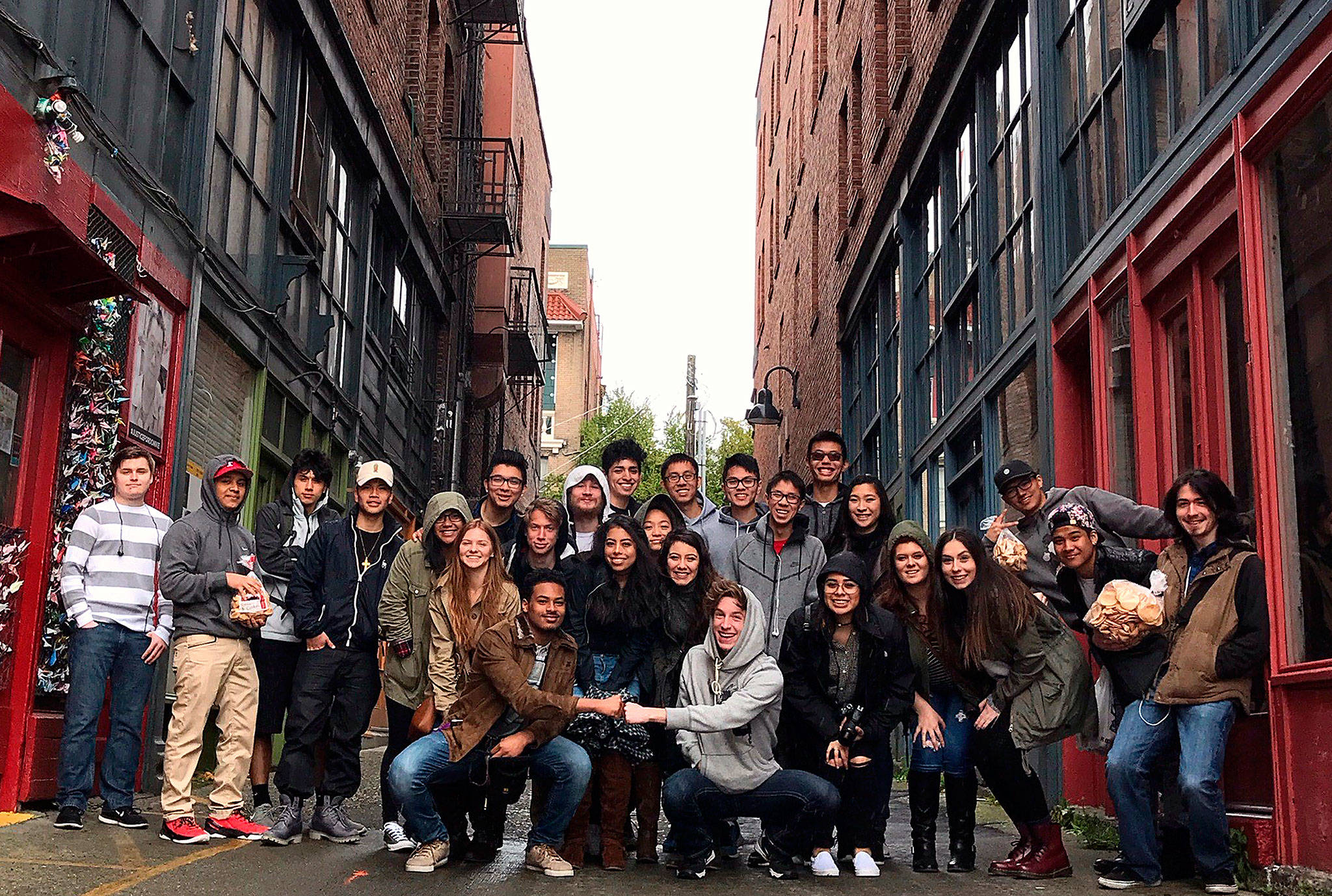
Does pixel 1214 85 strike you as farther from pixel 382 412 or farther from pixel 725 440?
pixel 725 440

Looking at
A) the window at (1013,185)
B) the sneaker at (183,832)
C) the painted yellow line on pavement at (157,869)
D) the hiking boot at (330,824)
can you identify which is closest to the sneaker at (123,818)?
the sneaker at (183,832)

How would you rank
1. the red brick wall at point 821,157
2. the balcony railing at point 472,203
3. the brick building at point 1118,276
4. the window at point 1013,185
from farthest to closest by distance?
the balcony railing at point 472,203 → the red brick wall at point 821,157 → the window at point 1013,185 → the brick building at point 1118,276

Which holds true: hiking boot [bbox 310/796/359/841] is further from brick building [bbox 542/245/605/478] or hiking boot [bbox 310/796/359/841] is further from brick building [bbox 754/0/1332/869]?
brick building [bbox 542/245/605/478]

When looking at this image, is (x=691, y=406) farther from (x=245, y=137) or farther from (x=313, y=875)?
(x=313, y=875)

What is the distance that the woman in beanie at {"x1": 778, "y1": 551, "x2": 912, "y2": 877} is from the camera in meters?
6.67

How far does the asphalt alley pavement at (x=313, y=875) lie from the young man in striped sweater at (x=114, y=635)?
213 millimetres

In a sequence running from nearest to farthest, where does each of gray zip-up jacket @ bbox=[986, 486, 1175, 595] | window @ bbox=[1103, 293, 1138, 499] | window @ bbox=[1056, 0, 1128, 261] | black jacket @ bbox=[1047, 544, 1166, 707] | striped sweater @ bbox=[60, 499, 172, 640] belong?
black jacket @ bbox=[1047, 544, 1166, 707]
gray zip-up jacket @ bbox=[986, 486, 1175, 595]
striped sweater @ bbox=[60, 499, 172, 640]
window @ bbox=[1103, 293, 1138, 499]
window @ bbox=[1056, 0, 1128, 261]

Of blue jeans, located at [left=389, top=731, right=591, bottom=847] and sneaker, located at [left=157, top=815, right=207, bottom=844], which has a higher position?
blue jeans, located at [left=389, top=731, right=591, bottom=847]

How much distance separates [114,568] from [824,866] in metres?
3.98

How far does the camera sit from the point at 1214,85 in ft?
23.7

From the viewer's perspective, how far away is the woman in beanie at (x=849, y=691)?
6672 mm

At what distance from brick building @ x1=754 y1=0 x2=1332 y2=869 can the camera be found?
1.81 meters

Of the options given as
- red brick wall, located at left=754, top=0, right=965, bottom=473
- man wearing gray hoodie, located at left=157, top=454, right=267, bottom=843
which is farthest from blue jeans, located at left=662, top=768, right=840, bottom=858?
red brick wall, located at left=754, top=0, right=965, bottom=473

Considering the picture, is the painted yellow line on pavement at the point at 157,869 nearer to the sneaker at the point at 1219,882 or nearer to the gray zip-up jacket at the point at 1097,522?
the gray zip-up jacket at the point at 1097,522
